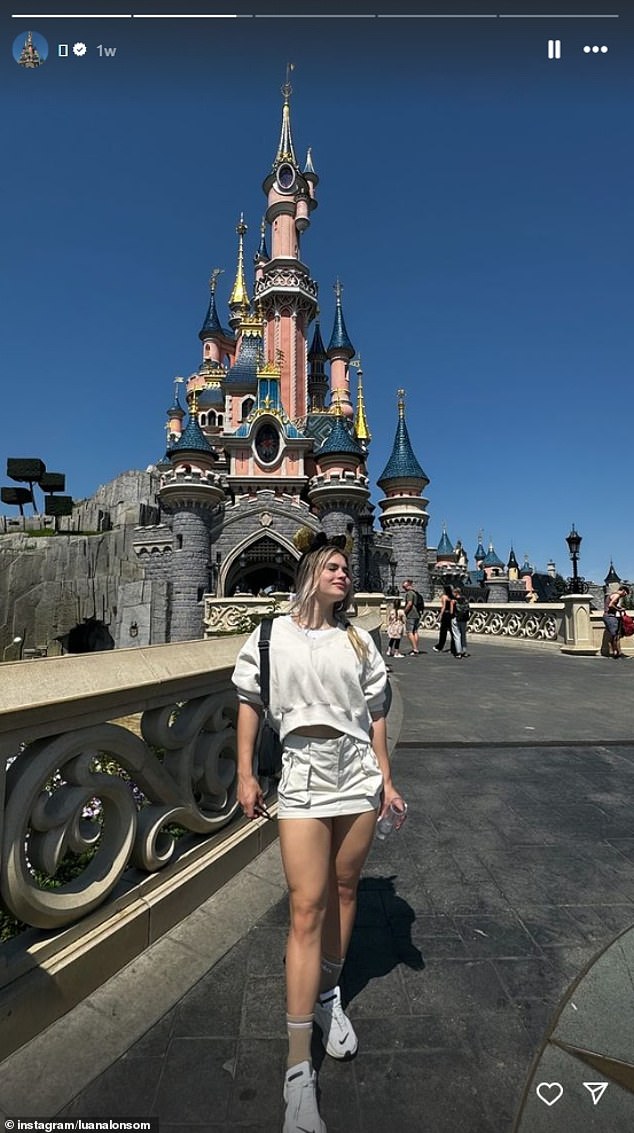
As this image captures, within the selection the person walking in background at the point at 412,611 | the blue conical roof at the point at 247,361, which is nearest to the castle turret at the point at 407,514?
the blue conical roof at the point at 247,361

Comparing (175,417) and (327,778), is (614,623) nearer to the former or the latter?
(327,778)

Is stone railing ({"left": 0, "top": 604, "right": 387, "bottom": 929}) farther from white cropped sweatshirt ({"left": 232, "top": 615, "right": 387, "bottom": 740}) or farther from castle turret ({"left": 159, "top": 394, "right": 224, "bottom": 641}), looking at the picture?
castle turret ({"left": 159, "top": 394, "right": 224, "bottom": 641})

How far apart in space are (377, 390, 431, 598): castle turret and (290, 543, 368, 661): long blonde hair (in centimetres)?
2672

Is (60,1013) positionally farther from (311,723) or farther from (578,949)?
(578,949)

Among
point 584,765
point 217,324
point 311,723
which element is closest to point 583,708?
point 584,765

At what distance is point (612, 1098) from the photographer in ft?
4.81

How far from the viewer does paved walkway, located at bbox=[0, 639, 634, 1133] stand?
4.70 ft

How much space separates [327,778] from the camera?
5.29ft

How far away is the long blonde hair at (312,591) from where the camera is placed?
1774mm

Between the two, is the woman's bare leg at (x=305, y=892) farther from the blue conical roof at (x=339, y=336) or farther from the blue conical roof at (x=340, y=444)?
the blue conical roof at (x=339, y=336)

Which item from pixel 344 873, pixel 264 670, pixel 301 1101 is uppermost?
pixel 264 670

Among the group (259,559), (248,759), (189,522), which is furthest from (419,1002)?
(259,559)

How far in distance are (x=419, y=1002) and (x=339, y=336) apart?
43.3 m

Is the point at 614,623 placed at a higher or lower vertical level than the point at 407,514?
lower
